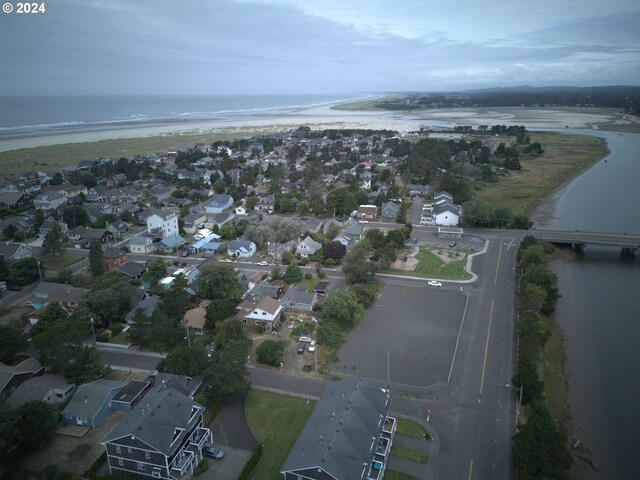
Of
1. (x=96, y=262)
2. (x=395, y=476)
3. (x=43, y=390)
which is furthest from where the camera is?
(x=96, y=262)

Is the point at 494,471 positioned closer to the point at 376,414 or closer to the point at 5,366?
the point at 376,414

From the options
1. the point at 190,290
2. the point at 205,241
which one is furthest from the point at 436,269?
the point at 205,241

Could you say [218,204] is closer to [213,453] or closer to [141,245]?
[141,245]

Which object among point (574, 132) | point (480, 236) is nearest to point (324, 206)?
point (480, 236)

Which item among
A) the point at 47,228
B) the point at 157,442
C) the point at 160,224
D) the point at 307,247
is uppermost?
the point at 160,224

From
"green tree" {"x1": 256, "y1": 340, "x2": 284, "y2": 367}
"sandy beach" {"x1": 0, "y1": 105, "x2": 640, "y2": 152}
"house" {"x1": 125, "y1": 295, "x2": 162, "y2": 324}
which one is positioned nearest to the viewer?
"green tree" {"x1": 256, "y1": 340, "x2": 284, "y2": 367}

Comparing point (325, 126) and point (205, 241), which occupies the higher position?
point (325, 126)

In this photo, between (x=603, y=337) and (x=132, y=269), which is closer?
(x=603, y=337)

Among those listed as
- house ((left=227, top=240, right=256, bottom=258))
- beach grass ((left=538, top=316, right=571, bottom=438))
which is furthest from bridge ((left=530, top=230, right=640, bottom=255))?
house ((left=227, top=240, right=256, bottom=258))

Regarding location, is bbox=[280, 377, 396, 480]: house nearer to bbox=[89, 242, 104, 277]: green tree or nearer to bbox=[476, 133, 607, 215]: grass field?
bbox=[89, 242, 104, 277]: green tree
